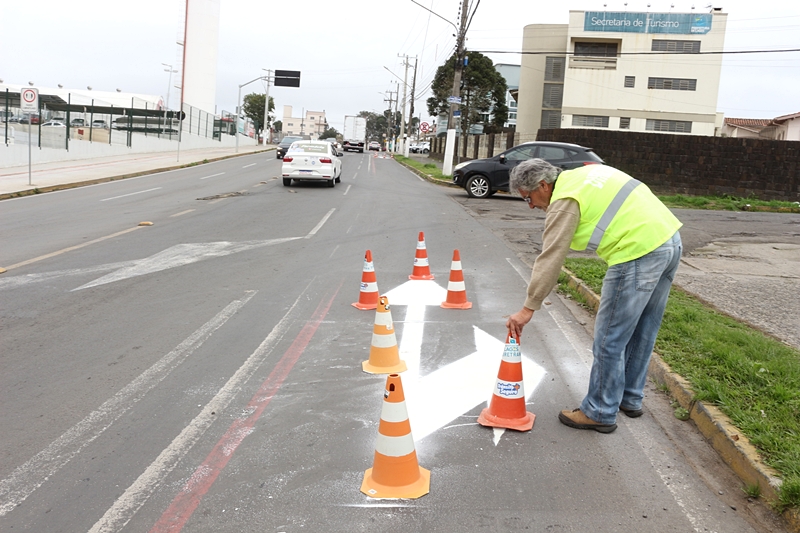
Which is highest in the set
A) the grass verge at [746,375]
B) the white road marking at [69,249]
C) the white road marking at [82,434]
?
the grass verge at [746,375]

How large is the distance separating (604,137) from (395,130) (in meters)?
79.6

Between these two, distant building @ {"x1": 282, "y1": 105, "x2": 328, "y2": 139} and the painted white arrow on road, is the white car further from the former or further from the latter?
distant building @ {"x1": 282, "y1": 105, "x2": 328, "y2": 139}

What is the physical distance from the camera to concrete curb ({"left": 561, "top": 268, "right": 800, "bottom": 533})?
141 inches

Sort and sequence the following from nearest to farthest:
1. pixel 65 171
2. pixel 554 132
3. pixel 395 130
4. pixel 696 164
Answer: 1. pixel 696 164
2. pixel 554 132
3. pixel 65 171
4. pixel 395 130

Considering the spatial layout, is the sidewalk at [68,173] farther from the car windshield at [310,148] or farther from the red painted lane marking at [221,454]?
the red painted lane marking at [221,454]

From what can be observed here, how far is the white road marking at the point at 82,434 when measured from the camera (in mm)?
3509

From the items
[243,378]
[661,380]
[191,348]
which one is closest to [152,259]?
[191,348]

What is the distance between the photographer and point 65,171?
86.0ft

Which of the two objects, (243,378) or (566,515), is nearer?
(566,515)

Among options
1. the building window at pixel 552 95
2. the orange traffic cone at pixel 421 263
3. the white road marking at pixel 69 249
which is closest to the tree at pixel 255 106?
the building window at pixel 552 95

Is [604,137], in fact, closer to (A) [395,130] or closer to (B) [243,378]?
(B) [243,378]

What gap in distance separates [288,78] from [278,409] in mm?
77974

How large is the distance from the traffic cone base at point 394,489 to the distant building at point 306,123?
165 m

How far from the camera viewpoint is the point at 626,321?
14.0ft
